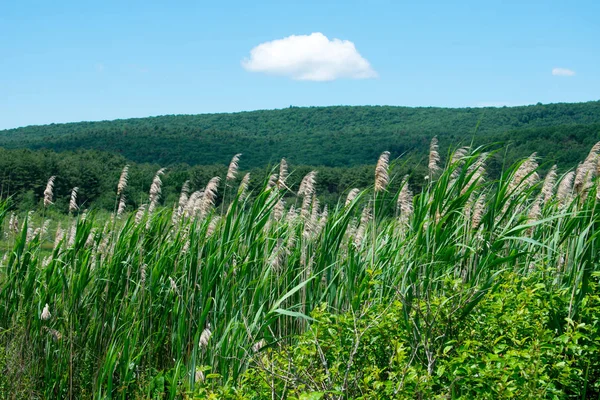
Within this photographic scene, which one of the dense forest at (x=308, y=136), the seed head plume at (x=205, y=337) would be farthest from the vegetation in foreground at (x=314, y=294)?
the dense forest at (x=308, y=136)

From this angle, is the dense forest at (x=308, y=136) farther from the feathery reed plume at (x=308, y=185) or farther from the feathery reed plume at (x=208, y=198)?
the feathery reed plume at (x=308, y=185)

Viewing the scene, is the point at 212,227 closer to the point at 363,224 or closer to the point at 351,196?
the point at 351,196

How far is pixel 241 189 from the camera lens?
4.71 meters

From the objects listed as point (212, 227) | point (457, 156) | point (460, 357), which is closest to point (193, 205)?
point (212, 227)

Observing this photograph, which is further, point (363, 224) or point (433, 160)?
point (363, 224)

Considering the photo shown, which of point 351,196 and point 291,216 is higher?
point 351,196

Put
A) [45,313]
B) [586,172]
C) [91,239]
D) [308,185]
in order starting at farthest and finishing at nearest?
[91,239] < [308,185] < [45,313] < [586,172]

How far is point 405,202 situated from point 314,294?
40.2 inches

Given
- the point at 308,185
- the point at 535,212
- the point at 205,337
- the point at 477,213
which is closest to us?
the point at 205,337

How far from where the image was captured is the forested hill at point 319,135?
176 ft

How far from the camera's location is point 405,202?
4.55m

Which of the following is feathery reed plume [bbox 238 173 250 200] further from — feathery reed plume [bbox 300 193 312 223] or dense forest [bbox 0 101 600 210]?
dense forest [bbox 0 101 600 210]

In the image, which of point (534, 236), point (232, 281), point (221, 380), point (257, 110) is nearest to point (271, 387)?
point (221, 380)

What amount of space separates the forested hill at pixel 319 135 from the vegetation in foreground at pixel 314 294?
89.5ft
